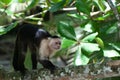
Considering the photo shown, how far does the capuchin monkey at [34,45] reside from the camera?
2330 mm

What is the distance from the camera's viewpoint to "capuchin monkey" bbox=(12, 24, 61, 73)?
2.33 meters

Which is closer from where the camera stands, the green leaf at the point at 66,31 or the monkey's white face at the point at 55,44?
the green leaf at the point at 66,31

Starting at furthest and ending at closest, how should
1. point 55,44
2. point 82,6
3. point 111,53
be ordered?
point 55,44 → point 82,6 → point 111,53

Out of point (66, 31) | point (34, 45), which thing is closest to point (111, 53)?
point (66, 31)

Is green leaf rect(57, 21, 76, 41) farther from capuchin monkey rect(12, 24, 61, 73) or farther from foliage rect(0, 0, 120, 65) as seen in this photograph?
capuchin monkey rect(12, 24, 61, 73)

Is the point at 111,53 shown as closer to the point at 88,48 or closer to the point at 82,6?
the point at 88,48

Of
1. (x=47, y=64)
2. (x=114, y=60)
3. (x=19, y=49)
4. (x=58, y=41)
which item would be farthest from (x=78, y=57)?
(x=19, y=49)

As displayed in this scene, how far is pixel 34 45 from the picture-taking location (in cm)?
243

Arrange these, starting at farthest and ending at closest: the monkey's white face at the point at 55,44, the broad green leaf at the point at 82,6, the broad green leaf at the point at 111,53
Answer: the monkey's white face at the point at 55,44, the broad green leaf at the point at 82,6, the broad green leaf at the point at 111,53

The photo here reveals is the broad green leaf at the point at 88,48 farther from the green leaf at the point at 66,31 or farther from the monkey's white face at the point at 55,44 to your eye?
the monkey's white face at the point at 55,44

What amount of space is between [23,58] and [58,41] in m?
0.29

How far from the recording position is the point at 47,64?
2.08 meters

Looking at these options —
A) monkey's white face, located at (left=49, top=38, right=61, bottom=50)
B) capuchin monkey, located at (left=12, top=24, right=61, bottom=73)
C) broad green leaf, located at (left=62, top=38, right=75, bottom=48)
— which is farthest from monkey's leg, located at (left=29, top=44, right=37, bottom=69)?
broad green leaf, located at (left=62, top=38, right=75, bottom=48)

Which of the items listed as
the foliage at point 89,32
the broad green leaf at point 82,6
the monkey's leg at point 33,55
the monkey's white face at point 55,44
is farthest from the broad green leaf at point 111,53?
the monkey's leg at point 33,55
